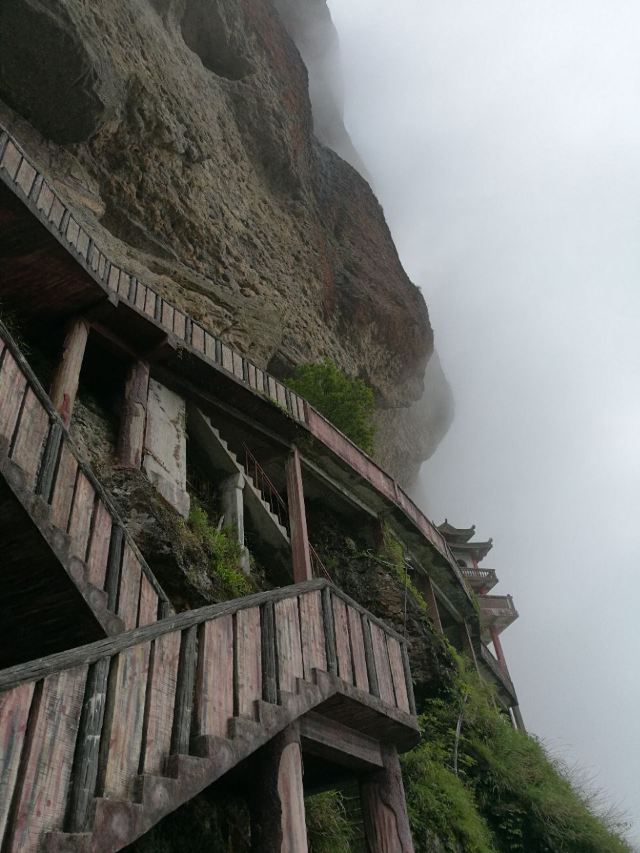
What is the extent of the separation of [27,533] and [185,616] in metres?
1.13

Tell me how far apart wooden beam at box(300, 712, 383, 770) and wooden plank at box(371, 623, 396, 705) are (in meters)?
0.39

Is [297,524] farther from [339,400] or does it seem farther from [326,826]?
[339,400]

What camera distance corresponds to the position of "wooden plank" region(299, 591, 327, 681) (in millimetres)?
5191

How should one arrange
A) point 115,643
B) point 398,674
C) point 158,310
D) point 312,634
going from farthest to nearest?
point 158,310 → point 398,674 → point 312,634 → point 115,643

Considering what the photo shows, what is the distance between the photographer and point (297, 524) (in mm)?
10805

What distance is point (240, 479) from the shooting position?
11453 millimetres

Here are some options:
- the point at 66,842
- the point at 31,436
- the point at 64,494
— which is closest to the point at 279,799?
the point at 66,842

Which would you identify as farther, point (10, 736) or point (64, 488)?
point (64, 488)

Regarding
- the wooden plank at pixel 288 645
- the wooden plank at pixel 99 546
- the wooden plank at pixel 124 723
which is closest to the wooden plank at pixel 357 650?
the wooden plank at pixel 288 645

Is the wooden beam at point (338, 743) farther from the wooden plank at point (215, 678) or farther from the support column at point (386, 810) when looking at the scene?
the wooden plank at point (215, 678)

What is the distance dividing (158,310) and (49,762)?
30.0ft

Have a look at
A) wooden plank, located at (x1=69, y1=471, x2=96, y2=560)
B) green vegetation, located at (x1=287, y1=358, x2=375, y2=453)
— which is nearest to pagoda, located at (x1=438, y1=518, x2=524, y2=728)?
green vegetation, located at (x1=287, y1=358, x2=375, y2=453)

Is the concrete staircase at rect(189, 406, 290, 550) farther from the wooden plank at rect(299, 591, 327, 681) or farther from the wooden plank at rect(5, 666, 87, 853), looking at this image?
the wooden plank at rect(5, 666, 87, 853)

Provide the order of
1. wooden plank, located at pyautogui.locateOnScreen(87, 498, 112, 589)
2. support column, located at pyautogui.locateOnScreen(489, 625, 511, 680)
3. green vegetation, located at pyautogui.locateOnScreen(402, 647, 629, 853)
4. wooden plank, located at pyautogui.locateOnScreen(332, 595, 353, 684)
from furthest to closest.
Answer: support column, located at pyautogui.locateOnScreen(489, 625, 511, 680)
green vegetation, located at pyautogui.locateOnScreen(402, 647, 629, 853)
wooden plank, located at pyautogui.locateOnScreen(332, 595, 353, 684)
wooden plank, located at pyautogui.locateOnScreen(87, 498, 112, 589)
